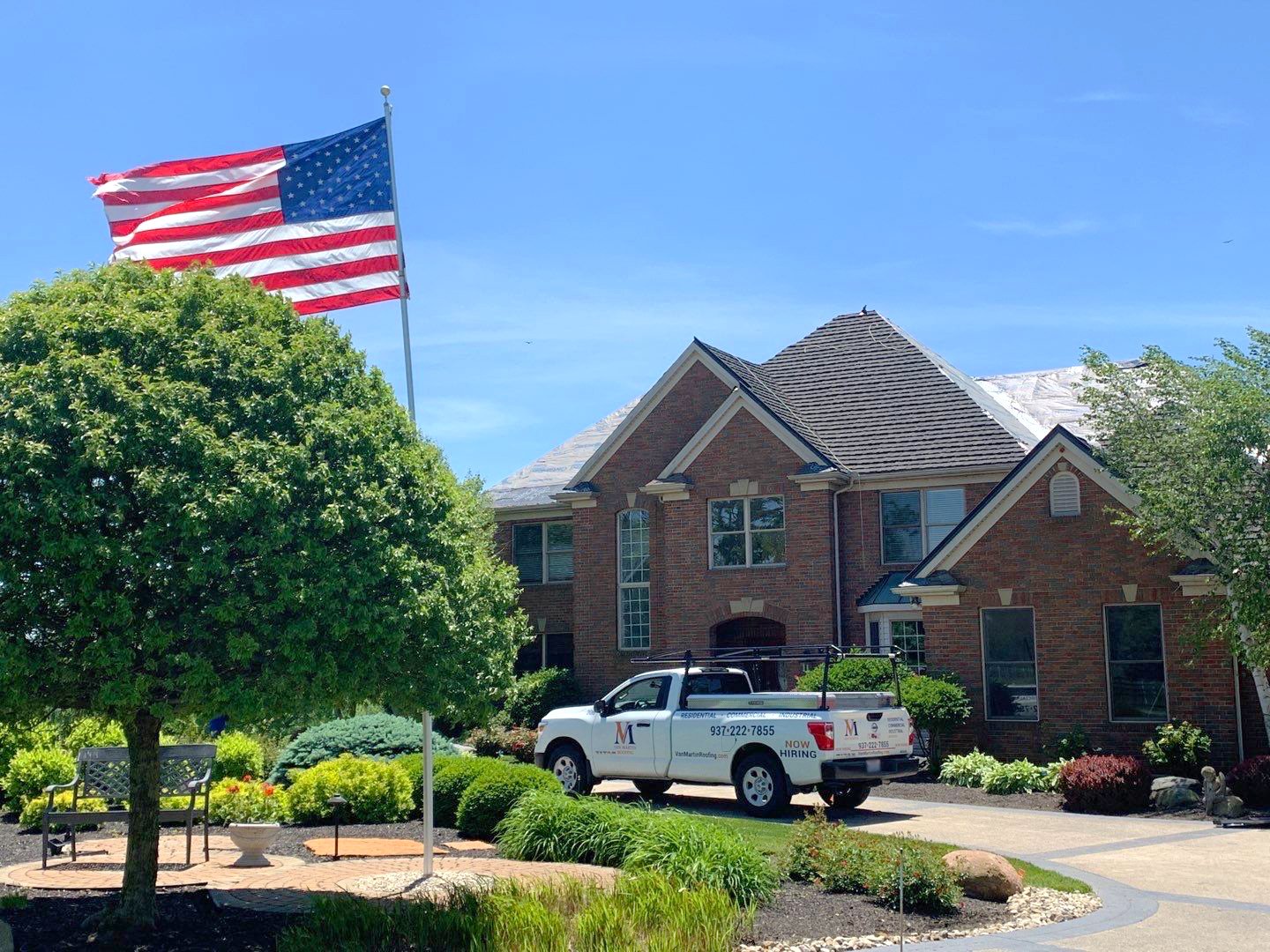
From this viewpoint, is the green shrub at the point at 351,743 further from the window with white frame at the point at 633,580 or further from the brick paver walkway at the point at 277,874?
the window with white frame at the point at 633,580

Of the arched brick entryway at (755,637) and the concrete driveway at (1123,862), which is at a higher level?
the arched brick entryway at (755,637)

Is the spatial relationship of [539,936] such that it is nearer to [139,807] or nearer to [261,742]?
[139,807]

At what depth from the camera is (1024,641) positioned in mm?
22719

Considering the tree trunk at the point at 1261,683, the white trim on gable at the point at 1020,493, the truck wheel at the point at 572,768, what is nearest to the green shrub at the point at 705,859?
the truck wheel at the point at 572,768

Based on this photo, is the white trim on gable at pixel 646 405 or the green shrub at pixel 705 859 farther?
the white trim on gable at pixel 646 405

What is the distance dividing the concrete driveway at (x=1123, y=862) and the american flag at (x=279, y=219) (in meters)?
8.20

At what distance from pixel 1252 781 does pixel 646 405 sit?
16.5 m

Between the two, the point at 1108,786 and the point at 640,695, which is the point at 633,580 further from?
the point at 1108,786

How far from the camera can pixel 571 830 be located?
1258cm

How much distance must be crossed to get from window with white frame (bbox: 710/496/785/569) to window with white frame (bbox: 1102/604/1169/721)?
7.93 meters

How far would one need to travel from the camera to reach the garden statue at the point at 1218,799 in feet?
56.5

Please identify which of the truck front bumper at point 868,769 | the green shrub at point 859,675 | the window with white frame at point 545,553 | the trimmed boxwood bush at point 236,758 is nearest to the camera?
the truck front bumper at point 868,769

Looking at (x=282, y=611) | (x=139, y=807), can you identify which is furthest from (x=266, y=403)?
(x=139, y=807)

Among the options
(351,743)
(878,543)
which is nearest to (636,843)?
(351,743)
